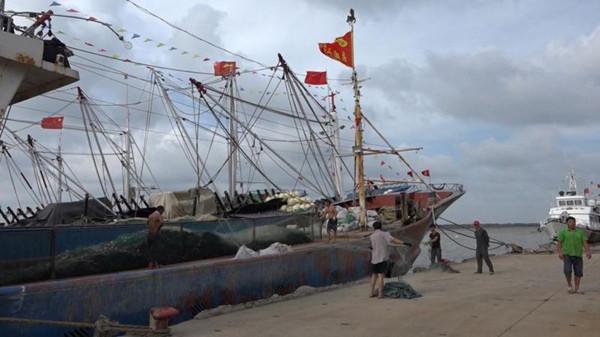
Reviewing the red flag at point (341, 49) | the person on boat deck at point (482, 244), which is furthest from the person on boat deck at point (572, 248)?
the red flag at point (341, 49)

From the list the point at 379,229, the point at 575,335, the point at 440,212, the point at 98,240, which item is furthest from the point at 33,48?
the point at 440,212

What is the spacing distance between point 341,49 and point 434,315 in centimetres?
1628

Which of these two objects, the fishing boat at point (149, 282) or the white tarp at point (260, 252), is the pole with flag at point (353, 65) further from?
the white tarp at point (260, 252)

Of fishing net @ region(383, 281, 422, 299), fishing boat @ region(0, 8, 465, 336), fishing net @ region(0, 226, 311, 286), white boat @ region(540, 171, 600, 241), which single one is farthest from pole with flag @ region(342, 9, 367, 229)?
white boat @ region(540, 171, 600, 241)

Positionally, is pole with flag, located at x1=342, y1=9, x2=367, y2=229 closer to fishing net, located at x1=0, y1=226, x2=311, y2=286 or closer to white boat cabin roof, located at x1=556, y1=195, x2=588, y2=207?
fishing net, located at x1=0, y1=226, x2=311, y2=286

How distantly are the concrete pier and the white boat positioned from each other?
123 feet

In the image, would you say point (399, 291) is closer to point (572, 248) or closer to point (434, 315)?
point (434, 315)

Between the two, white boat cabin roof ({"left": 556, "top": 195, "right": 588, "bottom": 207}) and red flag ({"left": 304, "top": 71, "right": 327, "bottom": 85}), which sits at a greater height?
Answer: red flag ({"left": 304, "top": 71, "right": 327, "bottom": 85})

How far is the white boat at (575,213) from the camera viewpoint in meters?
47.2

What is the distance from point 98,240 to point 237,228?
13.7 ft

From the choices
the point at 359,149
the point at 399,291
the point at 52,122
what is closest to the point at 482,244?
the point at 399,291

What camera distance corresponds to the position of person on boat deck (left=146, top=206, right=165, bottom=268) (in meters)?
11.0

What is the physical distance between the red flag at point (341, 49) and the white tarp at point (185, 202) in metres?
7.85

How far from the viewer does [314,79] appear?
24.7 metres
